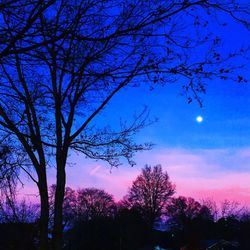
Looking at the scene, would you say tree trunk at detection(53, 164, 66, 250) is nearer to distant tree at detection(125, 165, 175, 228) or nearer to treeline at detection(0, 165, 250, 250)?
treeline at detection(0, 165, 250, 250)

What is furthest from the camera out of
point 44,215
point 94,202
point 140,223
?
point 94,202

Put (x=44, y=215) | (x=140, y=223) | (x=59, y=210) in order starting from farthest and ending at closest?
(x=140, y=223), (x=59, y=210), (x=44, y=215)

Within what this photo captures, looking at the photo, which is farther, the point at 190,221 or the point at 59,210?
the point at 190,221

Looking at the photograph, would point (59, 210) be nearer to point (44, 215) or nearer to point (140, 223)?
point (44, 215)

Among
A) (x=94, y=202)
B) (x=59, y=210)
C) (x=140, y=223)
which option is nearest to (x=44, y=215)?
(x=59, y=210)

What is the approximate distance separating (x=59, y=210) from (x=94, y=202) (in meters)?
68.1

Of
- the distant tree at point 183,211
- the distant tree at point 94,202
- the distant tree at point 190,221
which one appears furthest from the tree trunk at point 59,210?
the distant tree at point 94,202

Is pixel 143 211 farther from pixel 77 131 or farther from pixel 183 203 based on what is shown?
pixel 77 131

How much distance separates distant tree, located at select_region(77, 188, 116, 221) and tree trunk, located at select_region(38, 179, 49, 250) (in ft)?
213

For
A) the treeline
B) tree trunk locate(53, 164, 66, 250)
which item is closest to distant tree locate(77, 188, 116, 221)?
the treeline

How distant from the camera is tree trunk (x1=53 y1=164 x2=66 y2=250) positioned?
1423 centimetres

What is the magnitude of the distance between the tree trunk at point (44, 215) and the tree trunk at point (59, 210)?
10.6 inches

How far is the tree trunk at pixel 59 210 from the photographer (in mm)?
14234

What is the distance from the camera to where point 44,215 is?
14008mm
